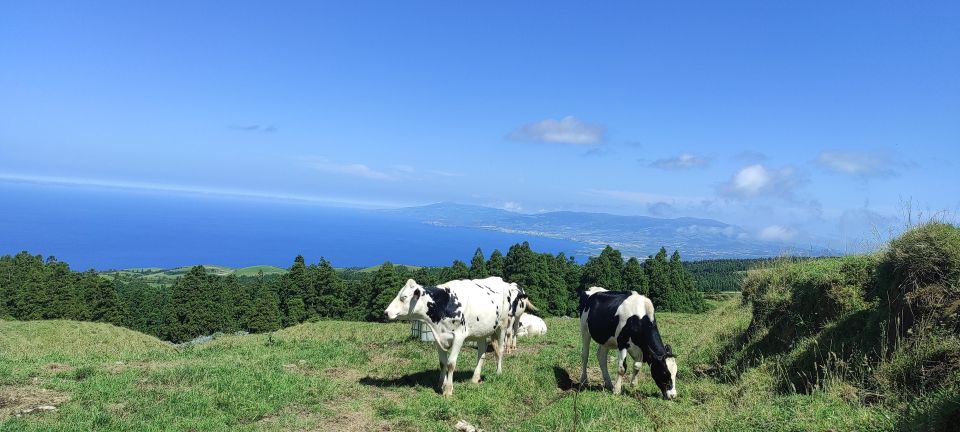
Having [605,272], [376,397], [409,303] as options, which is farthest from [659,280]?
[376,397]

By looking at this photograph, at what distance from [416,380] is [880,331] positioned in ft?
32.8

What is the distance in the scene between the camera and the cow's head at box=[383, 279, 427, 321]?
37.4 ft

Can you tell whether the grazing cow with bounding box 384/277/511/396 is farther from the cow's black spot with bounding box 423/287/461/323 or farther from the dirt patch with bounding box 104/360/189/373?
the dirt patch with bounding box 104/360/189/373

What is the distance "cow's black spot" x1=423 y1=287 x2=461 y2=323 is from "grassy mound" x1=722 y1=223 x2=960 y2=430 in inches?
276

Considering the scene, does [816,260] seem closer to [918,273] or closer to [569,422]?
[918,273]

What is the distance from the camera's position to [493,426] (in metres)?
8.91

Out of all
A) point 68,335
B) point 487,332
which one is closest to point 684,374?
point 487,332

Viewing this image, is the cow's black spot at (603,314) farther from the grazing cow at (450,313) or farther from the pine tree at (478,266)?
the pine tree at (478,266)

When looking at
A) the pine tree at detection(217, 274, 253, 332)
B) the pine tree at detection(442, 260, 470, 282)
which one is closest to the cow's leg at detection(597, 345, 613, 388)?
the pine tree at detection(442, 260, 470, 282)

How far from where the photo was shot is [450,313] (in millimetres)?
11742

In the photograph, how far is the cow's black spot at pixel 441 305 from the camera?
459 inches

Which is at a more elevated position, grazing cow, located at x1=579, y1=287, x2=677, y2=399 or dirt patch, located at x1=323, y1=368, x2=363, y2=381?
grazing cow, located at x1=579, y1=287, x2=677, y2=399

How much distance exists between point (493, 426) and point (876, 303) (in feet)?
28.2

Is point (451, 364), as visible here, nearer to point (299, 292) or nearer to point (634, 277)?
point (634, 277)
